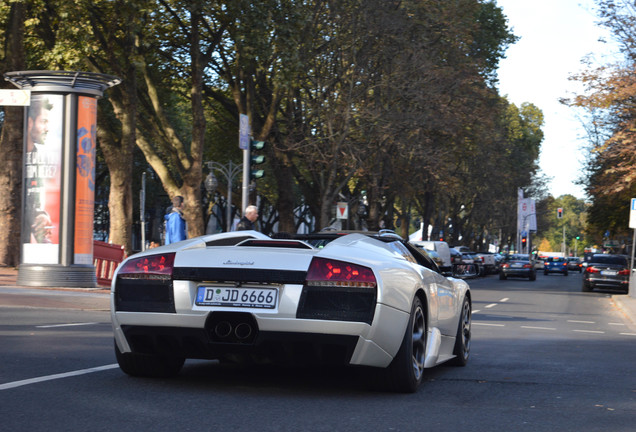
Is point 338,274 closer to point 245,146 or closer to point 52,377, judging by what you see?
point 52,377

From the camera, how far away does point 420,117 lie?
3559 centimetres

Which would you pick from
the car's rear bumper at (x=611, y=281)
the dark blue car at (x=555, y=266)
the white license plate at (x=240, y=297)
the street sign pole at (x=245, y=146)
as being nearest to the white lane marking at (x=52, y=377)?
the white license plate at (x=240, y=297)

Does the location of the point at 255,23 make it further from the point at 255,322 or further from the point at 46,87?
the point at 255,322

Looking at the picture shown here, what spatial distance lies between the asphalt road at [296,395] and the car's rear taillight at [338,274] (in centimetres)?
78

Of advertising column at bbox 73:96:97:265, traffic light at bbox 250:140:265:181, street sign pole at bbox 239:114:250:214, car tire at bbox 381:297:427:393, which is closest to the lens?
car tire at bbox 381:297:427:393

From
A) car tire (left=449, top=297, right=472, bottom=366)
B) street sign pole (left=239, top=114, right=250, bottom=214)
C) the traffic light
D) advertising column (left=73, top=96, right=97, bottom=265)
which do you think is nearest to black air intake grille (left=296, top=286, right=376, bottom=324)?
car tire (left=449, top=297, right=472, bottom=366)

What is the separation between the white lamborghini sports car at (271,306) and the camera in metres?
6.41

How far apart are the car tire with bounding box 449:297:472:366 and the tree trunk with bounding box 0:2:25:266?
1798cm

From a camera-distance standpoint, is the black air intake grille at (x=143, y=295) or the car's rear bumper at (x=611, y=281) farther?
the car's rear bumper at (x=611, y=281)

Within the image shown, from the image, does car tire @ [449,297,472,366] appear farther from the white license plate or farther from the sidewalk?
the sidewalk

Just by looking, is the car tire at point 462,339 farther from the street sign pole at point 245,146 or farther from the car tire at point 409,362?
the street sign pole at point 245,146

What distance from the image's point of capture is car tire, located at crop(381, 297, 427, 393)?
680 cm

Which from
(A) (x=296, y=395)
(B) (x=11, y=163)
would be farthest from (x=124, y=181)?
(A) (x=296, y=395)

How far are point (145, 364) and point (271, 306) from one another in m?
1.37
